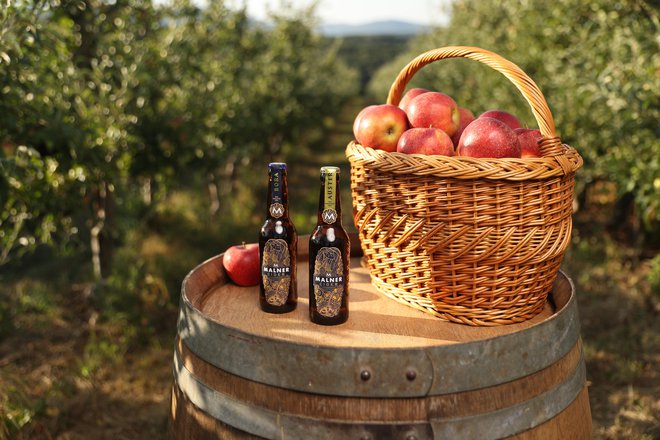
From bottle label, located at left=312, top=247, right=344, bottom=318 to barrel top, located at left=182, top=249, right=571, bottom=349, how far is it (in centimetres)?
7

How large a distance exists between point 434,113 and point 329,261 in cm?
75

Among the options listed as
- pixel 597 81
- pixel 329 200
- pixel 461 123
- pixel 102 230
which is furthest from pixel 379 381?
pixel 597 81

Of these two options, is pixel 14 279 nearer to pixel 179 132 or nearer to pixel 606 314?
pixel 179 132

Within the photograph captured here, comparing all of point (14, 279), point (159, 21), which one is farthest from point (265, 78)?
point (14, 279)

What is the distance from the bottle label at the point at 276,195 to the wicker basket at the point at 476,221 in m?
0.32

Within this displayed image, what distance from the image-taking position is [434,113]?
7.31 feet

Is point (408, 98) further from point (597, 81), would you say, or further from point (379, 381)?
point (597, 81)

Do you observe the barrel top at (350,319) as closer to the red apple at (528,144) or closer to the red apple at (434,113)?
the red apple at (528,144)

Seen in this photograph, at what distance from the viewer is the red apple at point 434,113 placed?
7.32 ft

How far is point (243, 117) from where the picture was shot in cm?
767

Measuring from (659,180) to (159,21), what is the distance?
457 cm

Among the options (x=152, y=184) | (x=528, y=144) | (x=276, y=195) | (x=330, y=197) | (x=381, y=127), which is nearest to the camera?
(x=330, y=197)

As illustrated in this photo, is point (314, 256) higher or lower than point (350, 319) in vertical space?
higher

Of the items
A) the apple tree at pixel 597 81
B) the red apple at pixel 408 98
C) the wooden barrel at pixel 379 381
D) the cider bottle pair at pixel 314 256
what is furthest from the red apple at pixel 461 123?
the apple tree at pixel 597 81
